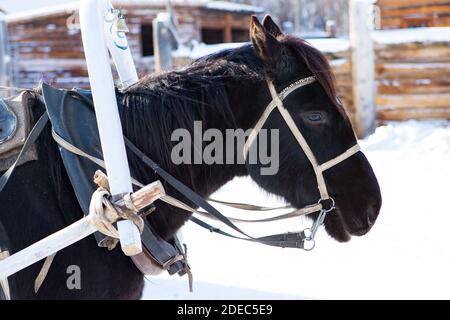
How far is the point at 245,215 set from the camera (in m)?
5.87

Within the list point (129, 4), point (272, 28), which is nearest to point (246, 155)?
point (272, 28)

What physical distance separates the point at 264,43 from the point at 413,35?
6.74 metres

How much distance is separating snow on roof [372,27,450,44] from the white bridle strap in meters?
6.56

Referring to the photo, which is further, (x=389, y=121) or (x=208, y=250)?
(x=389, y=121)

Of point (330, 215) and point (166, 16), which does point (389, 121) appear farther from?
point (330, 215)

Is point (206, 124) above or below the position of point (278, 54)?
below

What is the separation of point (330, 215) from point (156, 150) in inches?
31.7

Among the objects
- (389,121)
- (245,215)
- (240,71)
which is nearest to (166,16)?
(389,121)

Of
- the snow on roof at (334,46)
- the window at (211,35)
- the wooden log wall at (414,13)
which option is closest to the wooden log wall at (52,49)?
the window at (211,35)

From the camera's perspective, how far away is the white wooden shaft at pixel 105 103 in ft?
6.34

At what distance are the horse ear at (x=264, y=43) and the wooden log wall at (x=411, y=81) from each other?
21.3 ft

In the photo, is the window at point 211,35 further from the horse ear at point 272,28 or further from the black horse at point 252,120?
the black horse at point 252,120

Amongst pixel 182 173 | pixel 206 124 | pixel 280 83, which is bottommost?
pixel 182 173

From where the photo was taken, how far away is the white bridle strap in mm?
2307
